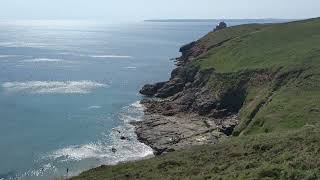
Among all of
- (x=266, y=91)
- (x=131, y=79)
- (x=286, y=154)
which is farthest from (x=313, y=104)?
(x=131, y=79)

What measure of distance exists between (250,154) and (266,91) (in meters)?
46.2

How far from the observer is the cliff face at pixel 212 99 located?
241ft

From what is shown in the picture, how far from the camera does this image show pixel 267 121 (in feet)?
205

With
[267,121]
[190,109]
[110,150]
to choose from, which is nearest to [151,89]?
[190,109]

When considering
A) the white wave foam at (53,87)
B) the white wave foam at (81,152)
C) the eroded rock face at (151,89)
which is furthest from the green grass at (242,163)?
the white wave foam at (53,87)

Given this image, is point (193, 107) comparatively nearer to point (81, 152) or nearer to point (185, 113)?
point (185, 113)

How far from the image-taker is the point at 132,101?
106438 mm

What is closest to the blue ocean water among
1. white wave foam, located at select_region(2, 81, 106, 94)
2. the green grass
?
white wave foam, located at select_region(2, 81, 106, 94)

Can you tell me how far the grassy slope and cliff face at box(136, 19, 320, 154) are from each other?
33cm

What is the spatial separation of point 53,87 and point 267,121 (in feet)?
246

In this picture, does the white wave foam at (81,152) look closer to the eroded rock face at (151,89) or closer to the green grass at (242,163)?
the green grass at (242,163)

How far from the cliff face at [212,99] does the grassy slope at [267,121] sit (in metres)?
0.33

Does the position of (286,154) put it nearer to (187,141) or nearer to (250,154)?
(250,154)

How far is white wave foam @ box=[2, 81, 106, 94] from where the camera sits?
11946cm
